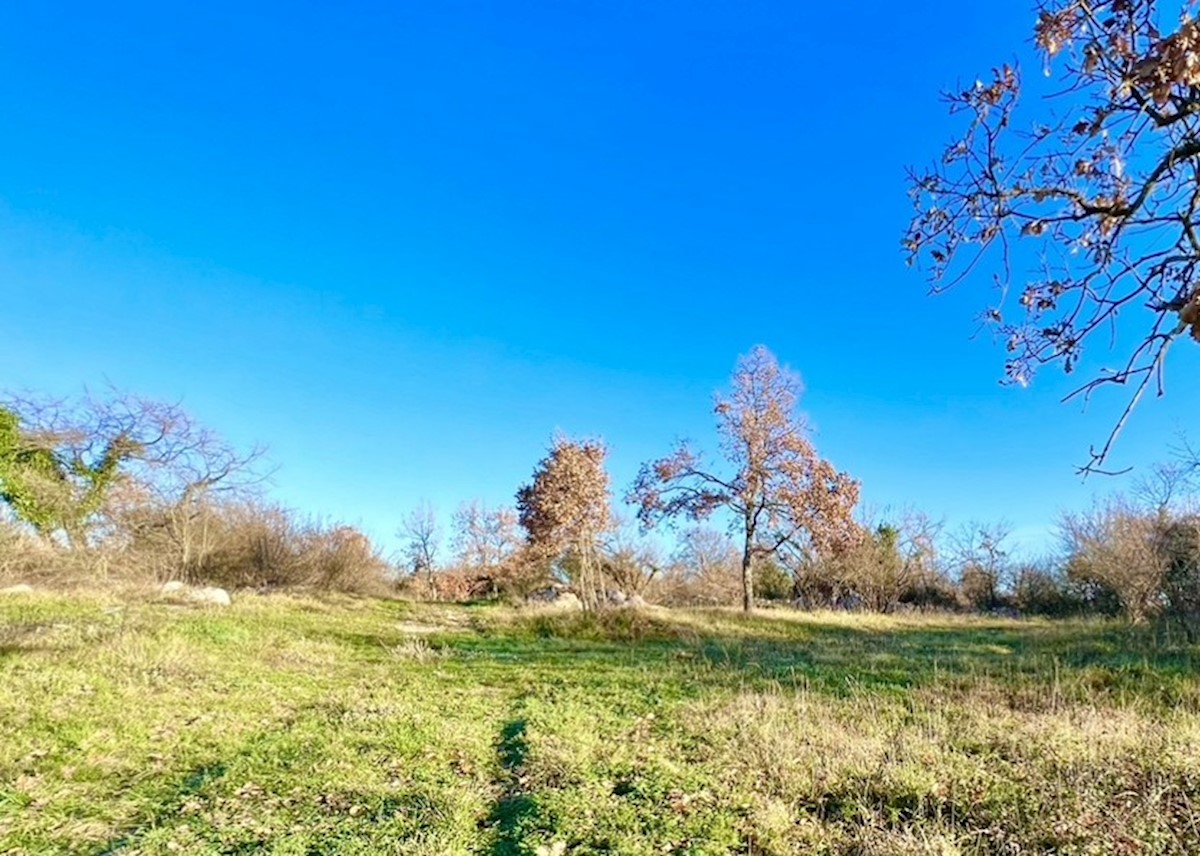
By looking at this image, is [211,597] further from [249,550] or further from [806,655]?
[806,655]

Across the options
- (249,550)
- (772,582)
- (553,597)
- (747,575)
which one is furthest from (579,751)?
(772,582)

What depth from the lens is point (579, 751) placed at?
5484mm

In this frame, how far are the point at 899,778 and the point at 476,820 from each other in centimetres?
273

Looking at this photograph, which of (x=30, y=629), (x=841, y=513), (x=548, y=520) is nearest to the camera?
(x=30, y=629)

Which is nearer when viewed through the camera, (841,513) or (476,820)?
(476,820)

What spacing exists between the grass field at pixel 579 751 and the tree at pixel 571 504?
1059 cm

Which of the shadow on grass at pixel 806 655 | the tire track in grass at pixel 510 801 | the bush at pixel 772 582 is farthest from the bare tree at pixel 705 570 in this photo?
the tire track in grass at pixel 510 801

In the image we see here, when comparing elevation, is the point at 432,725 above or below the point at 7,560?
below

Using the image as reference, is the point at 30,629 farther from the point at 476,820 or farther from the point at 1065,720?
the point at 1065,720

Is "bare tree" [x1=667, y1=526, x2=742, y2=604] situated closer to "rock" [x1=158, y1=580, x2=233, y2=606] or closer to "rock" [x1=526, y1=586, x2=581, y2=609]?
"rock" [x1=526, y1=586, x2=581, y2=609]

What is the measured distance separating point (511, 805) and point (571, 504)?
1676cm

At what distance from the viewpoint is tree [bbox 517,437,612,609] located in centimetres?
2122

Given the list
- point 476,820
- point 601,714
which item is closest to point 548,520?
point 601,714

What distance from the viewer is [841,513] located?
19.2 m
